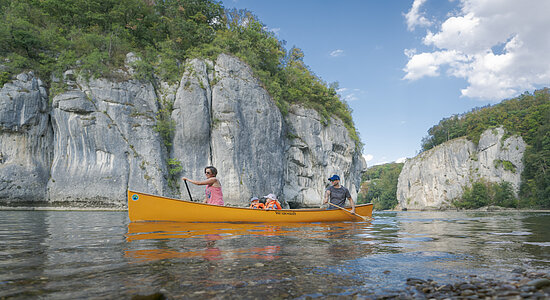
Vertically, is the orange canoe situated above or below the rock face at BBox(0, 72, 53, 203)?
below

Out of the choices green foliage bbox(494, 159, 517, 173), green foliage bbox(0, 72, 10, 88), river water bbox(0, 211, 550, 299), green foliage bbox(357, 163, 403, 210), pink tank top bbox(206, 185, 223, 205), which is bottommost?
green foliage bbox(357, 163, 403, 210)

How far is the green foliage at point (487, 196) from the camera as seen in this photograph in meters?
53.9

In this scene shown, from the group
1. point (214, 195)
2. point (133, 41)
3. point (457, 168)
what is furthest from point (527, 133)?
point (214, 195)

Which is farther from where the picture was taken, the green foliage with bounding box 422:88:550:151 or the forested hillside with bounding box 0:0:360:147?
the green foliage with bounding box 422:88:550:151

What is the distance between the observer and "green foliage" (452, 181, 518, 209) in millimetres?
53906

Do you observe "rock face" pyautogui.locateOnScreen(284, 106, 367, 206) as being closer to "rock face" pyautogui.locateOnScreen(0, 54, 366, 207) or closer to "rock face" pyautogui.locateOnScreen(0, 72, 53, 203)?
"rock face" pyautogui.locateOnScreen(0, 54, 366, 207)

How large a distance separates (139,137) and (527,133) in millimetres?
68467

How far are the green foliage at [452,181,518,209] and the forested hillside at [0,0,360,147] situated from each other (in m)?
39.8

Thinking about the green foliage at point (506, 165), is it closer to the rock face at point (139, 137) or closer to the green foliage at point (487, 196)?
the green foliage at point (487, 196)

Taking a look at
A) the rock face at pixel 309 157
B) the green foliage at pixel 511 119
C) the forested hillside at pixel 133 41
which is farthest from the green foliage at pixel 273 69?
the green foliage at pixel 511 119

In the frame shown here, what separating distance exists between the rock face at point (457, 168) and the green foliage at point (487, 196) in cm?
204

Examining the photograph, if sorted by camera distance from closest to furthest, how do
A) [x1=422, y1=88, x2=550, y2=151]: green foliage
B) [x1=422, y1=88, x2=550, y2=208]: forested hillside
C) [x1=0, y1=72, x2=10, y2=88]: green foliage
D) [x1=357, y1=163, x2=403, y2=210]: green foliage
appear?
[x1=0, y1=72, x2=10, y2=88]: green foliage → [x1=422, y1=88, x2=550, y2=208]: forested hillside → [x1=422, y1=88, x2=550, y2=151]: green foliage → [x1=357, y1=163, x2=403, y2=210]: green foliage

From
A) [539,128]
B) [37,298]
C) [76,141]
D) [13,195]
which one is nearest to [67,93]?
[76,141]

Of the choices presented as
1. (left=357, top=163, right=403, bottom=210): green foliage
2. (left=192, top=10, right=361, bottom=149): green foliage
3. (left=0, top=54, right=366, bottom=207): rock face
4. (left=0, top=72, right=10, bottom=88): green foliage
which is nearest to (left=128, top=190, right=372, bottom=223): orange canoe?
(left=0, top=54, right=366, bottom=207): rock face
